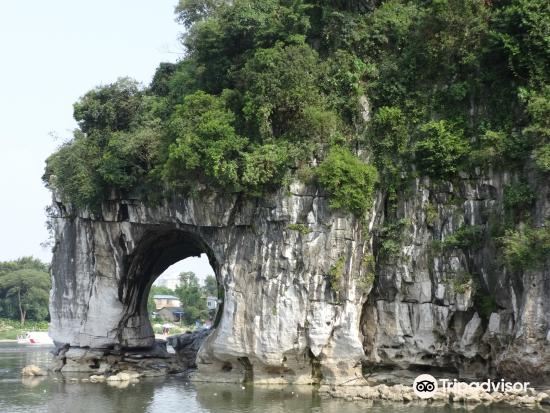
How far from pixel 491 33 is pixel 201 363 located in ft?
39.3

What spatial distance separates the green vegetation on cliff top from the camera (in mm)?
18328

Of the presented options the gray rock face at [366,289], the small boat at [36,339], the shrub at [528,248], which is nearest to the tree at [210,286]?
the small boat at [36,339]

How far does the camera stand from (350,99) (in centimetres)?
2033

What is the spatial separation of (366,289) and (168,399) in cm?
588

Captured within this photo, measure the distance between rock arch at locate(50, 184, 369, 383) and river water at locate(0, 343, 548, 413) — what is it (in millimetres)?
843

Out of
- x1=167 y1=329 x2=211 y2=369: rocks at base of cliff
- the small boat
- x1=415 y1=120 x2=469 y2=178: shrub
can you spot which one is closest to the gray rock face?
x1=415 y1=120 x2=469 y2=178: shrub

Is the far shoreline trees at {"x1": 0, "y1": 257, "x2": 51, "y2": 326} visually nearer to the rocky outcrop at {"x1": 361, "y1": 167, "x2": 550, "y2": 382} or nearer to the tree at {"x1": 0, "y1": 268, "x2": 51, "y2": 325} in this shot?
the tree at {"x1": 0, "y1": 268, "x2": 51, "y2": 325}

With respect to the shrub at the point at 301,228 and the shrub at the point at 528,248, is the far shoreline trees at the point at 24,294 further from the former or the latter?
the shrub at the point at 528,248

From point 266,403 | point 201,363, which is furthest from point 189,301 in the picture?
point 266,403

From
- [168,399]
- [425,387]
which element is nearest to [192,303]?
[168,399]

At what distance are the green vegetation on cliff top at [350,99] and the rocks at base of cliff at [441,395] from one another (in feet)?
15.4

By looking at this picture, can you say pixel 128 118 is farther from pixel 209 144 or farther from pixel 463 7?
pixel 463 7

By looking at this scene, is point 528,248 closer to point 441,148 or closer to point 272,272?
point 441,148

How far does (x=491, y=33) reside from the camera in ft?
59.5
